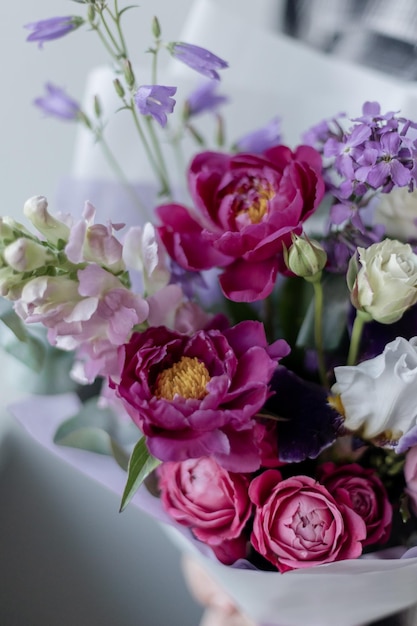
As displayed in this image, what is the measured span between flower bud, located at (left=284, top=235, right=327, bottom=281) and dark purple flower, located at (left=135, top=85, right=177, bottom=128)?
10 centimetres

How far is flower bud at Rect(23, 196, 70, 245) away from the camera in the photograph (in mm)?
425

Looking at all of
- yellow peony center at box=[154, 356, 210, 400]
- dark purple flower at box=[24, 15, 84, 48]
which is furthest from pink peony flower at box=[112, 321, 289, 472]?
dark purple flower at box=[24, 15, 84, 48]

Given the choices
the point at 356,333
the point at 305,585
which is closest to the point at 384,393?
the point at 356,333

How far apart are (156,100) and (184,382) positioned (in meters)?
0.16

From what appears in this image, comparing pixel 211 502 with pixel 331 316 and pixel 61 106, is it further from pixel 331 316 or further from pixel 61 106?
pixel 61 106

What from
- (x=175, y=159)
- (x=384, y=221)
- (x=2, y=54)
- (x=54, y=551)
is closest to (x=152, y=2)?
(x=2, y=54)

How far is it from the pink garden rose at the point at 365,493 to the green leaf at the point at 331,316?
0.09 meters

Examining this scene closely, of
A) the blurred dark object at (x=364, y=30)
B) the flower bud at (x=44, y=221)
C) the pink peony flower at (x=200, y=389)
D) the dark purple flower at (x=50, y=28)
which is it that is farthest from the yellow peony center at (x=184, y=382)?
the blurred dark object at (x=364, y=30)

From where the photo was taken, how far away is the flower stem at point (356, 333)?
1.53ft

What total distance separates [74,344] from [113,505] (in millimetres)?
259

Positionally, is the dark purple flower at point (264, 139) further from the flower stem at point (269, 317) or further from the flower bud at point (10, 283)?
the flower bud at point (10, 283)

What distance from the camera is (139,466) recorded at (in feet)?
1.51

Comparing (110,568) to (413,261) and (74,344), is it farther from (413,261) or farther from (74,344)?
(413,261)

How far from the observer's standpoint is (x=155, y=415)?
16.3 inches
